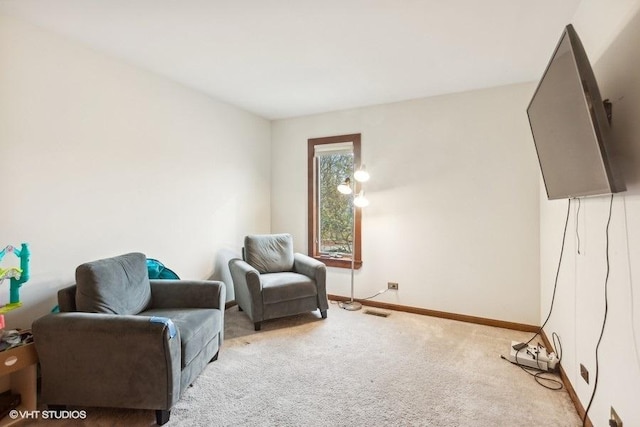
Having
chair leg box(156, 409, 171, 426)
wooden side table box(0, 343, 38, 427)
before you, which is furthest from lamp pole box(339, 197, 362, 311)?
wooden side table box(0, 343, 38, 427)

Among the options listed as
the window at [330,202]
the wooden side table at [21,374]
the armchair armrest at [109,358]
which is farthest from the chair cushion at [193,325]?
the window at [330,202]

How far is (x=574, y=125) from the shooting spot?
4.68ft

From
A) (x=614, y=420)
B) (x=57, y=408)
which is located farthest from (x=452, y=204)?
(x=57, y=408)

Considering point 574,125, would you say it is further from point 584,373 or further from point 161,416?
point 161,416

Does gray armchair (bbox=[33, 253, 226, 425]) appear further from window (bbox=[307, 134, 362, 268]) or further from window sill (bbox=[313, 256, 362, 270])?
window (bbox=[307, 134, 362, 268])

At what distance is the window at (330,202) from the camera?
411 cm

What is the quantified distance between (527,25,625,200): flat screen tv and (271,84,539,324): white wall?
1.41 m

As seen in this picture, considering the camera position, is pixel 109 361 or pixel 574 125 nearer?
pixel 574 125

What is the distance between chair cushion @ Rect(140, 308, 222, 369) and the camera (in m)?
1.99

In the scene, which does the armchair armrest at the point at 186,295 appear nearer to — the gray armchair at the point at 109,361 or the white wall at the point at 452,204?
the gray armchair at the point at 109,361

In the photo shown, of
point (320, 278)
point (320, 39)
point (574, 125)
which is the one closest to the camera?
point (574, 125)

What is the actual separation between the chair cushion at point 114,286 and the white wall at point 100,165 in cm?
39

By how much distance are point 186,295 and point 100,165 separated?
126cm

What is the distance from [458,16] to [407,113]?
162cm
